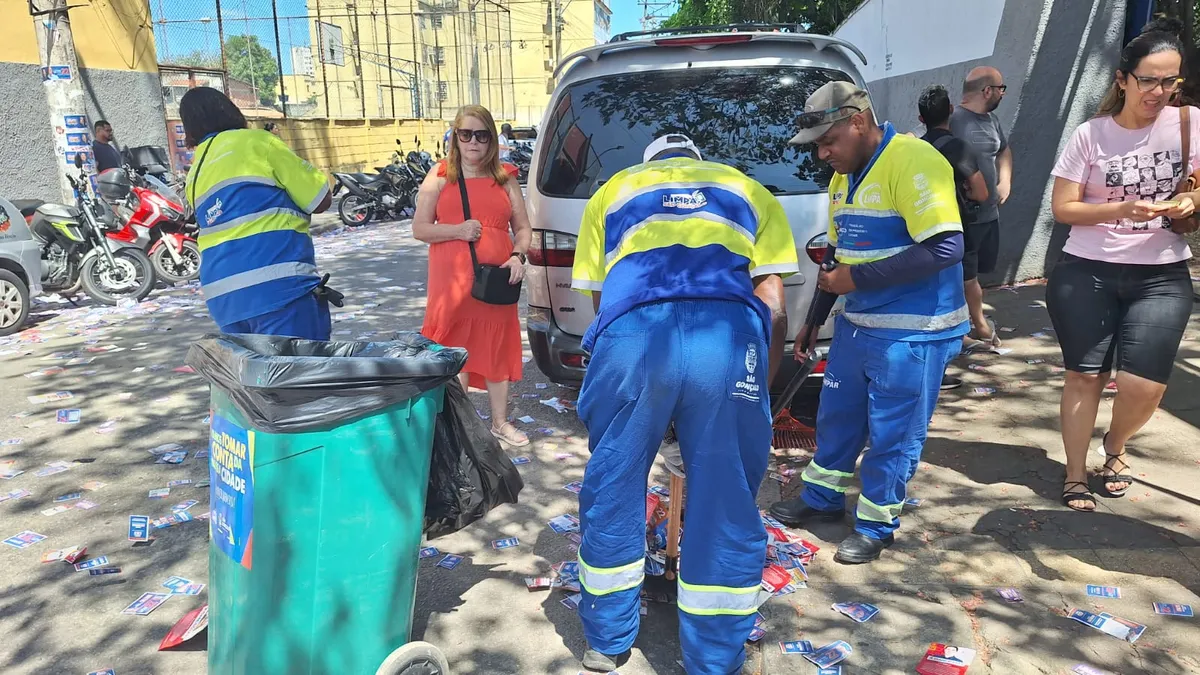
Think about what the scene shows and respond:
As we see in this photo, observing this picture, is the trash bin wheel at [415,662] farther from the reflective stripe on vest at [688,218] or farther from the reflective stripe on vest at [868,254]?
the reflective stripe on vest at [868,254]

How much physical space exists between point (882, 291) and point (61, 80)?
1054 cm

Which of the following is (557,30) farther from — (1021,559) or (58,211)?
(1021,559)

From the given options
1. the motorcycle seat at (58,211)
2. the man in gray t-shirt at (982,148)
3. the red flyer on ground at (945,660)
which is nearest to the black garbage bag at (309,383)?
the red flyer on ground at (945,660)

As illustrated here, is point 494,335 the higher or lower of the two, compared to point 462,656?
higher

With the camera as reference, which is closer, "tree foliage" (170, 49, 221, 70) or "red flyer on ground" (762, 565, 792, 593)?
"red flyer on ground" (762, 565, 792, 593)

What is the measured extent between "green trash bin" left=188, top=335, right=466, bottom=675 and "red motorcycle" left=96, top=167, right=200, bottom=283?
7655 millimetres

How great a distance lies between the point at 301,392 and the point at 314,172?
5.71ft

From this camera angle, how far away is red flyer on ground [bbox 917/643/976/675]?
266 centimetres

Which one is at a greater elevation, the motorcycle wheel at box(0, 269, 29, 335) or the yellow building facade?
the yellow building facade

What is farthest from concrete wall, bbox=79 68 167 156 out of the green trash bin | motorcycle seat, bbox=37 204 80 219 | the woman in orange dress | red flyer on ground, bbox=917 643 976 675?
red flyer on ground, bbox=917 643 976 675

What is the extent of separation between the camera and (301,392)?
7.01ft

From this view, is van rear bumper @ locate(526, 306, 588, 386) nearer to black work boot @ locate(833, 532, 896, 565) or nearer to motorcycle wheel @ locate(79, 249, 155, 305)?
black work boot @ locate(833, 532, 896, 565)

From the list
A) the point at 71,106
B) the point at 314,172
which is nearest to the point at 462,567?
the point at 314,172

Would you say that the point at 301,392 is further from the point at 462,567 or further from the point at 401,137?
the point at 401,137
